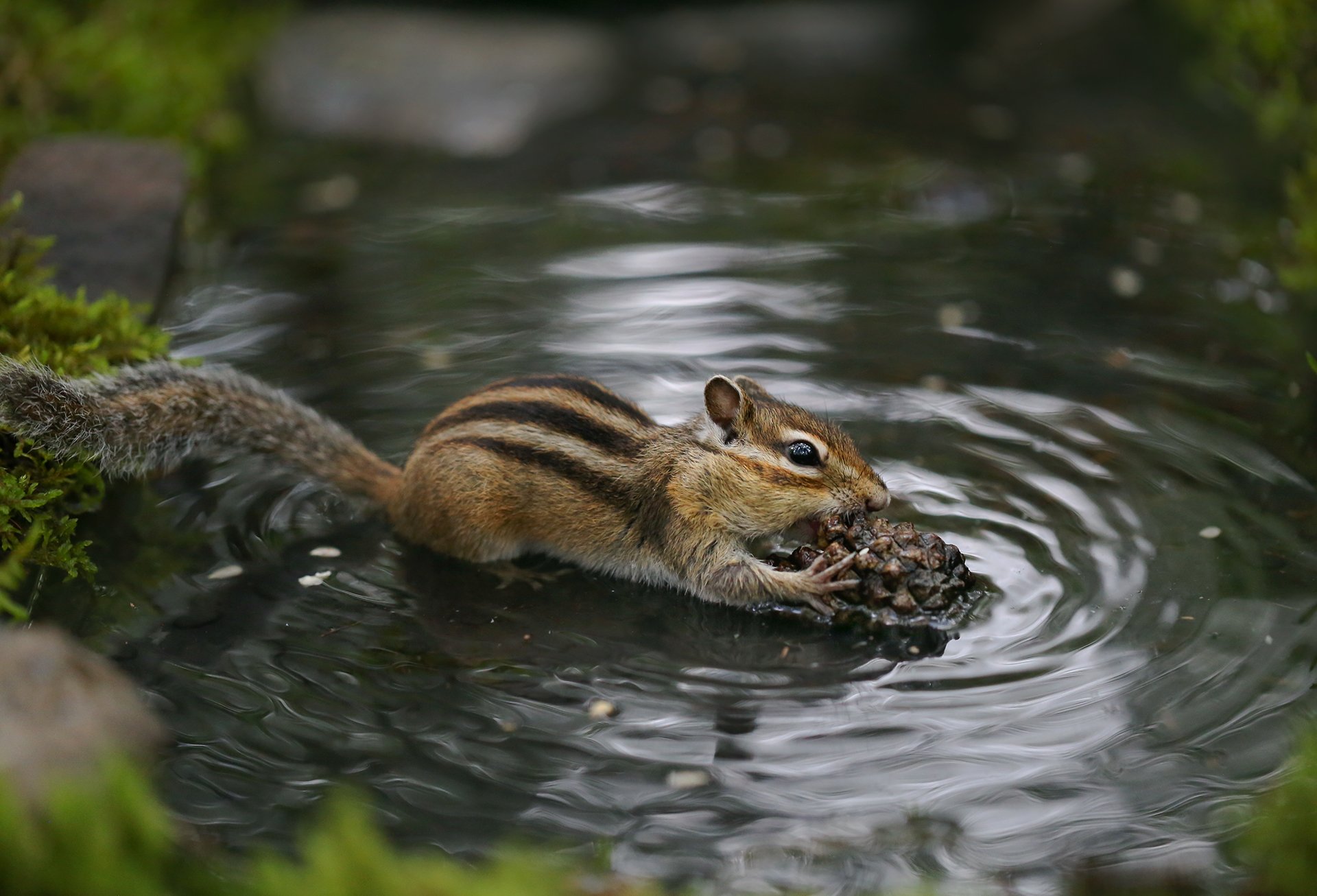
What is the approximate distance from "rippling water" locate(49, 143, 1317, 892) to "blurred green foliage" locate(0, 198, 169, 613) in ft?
1.30

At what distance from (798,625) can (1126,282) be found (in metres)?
3.84

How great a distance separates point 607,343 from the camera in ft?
20.8

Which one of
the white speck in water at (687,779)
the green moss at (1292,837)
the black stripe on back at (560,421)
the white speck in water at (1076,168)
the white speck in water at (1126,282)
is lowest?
the white speck in water at (687,779)

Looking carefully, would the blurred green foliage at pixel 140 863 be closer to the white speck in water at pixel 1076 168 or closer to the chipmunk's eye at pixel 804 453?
the chipmunk's eye at pixel 804 453

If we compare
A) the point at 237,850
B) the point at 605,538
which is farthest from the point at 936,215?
the point at 237,850

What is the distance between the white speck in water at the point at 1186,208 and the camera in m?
8.04

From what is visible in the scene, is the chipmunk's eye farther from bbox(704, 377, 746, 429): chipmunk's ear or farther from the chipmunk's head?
bbox(704, 377, 746, 429): chipmunk's ear

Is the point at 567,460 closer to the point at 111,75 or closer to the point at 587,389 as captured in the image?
the point at 587,389

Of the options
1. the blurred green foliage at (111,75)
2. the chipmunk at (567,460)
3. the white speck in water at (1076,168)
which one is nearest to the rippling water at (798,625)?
the chipmunk at (567,460)

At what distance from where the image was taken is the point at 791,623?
430 cm

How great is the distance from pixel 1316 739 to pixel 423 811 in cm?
225

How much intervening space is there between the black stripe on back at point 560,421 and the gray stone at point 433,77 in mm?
5373

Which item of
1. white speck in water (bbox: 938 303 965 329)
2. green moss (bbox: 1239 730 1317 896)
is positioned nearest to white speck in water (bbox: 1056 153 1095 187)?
white speck in water (bbox: 938 303 965 329)

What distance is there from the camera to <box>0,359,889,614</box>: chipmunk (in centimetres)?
435
